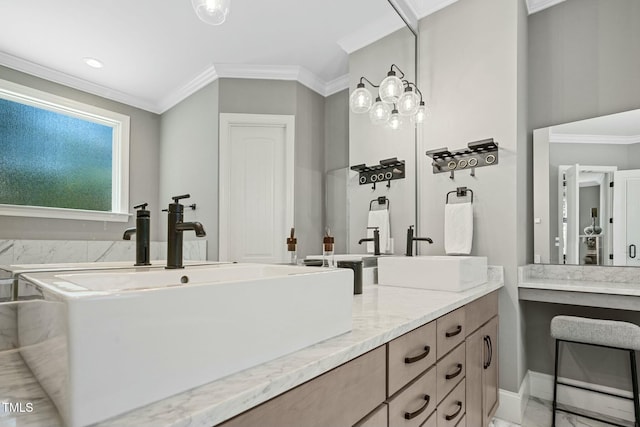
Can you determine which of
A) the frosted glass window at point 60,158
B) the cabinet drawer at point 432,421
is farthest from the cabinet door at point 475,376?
the frosted glass window at point 60,158

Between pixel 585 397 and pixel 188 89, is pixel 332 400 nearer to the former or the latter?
pixel 188 89

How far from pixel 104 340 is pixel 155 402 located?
→ 13 centimetres

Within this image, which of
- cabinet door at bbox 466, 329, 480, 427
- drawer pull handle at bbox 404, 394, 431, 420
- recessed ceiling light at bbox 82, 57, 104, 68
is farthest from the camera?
cabinet door at bbox 466, 329, 480, 427

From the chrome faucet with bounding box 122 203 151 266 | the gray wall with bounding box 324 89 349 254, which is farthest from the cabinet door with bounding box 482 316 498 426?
the chrome faucet with bounding box 122 203 151 266

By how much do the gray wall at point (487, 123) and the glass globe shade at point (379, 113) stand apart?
1.54 feet

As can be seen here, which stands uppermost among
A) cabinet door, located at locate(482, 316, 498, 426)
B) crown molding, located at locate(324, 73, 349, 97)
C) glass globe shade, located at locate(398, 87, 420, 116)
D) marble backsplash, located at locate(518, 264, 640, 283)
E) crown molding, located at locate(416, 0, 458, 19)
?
crown molding, located at locate(416, 0, 458, 19)

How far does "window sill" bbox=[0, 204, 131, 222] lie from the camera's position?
0.81 meters

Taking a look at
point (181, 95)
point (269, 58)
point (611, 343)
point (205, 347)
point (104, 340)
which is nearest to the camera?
point (104, 340)

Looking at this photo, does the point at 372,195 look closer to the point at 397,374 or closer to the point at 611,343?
the point at 397,374

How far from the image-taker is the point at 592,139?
2.34m

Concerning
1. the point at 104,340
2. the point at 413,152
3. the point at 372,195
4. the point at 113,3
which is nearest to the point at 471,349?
the point at 372,195

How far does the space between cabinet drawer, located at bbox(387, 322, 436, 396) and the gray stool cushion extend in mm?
1325

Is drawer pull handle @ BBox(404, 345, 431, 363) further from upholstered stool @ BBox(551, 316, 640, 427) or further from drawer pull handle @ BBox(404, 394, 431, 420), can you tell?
upholstered stool @ BBox(551, 316, 640, 427)

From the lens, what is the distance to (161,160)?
107 cm
